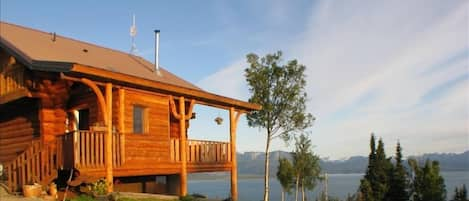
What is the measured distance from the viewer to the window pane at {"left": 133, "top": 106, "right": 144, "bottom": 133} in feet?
56.7

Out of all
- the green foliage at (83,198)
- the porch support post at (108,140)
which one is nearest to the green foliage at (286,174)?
the porch support post at (108,140)

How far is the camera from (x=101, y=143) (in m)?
14.2

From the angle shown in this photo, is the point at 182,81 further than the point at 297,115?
No

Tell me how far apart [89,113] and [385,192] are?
2464 cm

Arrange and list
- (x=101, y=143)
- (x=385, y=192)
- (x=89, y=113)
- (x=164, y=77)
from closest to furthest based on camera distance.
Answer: (x=101, y=143)
(x=89, y=113)
(x=164, y=77)
(x=385, y=192)

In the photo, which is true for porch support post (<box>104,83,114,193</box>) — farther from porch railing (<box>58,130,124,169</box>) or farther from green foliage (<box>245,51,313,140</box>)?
green foliage (<box>245,51,313,140</box>)

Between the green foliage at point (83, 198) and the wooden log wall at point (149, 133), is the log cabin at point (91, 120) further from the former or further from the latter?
the green foliage at point (83, 198)

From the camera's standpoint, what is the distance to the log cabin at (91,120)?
14.0 metres

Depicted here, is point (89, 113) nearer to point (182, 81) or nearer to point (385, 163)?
A: point (182, 81)

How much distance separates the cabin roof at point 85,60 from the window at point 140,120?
1188 millimetres

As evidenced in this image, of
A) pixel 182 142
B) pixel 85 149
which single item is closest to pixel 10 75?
pixel 85 149

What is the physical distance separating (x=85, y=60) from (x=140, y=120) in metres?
3.63

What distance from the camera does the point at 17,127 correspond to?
58.9 feet

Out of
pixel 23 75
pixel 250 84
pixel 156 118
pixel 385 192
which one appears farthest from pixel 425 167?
pixel 23 75
